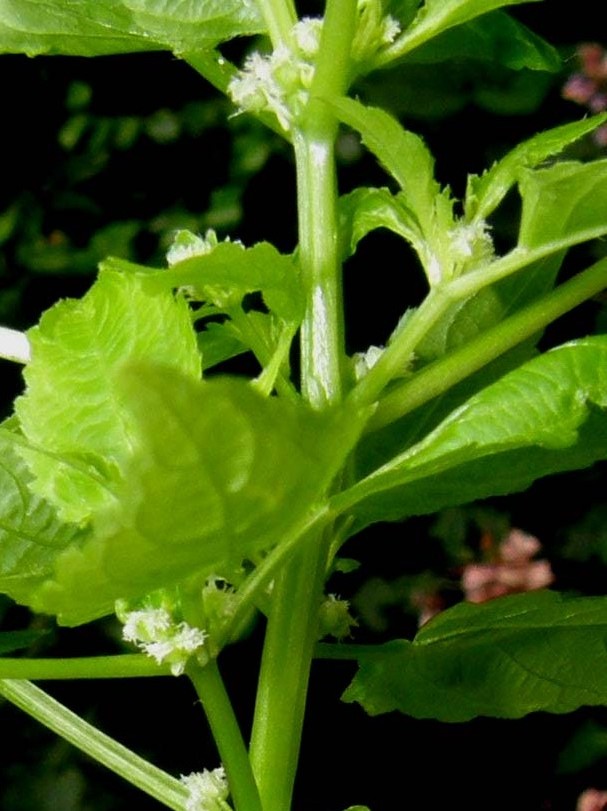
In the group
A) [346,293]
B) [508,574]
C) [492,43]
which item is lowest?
[492,43]

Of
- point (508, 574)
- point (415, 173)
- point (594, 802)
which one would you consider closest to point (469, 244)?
point (415, 173)

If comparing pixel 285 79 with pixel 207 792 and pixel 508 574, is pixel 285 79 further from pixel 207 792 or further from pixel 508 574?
pixel 508 574

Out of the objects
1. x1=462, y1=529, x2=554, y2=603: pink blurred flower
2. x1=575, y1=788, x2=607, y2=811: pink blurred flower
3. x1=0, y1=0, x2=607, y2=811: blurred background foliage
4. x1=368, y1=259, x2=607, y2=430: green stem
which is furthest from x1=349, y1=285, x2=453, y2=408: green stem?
x1=0, y1=0, x2=607, y2=811: blurred background foliage

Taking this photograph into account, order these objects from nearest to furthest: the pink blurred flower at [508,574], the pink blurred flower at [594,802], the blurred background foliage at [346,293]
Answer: the pink blurred flower at [594,802] → the pink blurred flower at [508,574] → the blurred background foliage at [346,293]

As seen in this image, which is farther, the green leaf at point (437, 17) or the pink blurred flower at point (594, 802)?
the pink blurred flower at point (594, 802)

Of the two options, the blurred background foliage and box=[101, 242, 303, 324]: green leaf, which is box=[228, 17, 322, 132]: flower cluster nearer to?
box=[101, 242, 303, 324]: green leaf

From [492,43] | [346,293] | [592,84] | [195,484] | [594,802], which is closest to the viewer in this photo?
[195,484]

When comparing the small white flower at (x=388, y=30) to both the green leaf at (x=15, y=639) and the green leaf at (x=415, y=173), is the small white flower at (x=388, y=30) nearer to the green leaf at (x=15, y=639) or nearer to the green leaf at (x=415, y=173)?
the green leaf at (x=415, y=173)

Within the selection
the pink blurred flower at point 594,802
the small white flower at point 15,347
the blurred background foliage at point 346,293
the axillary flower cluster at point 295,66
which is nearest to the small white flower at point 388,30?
the axillary flower cluster at point 295,66
